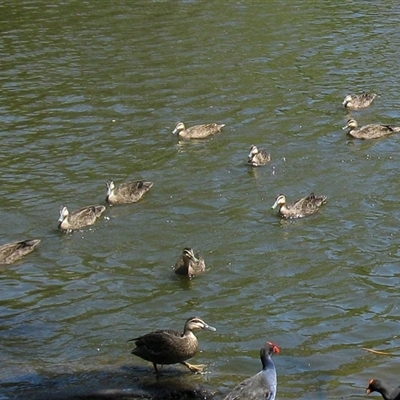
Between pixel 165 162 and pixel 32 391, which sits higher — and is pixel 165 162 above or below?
below

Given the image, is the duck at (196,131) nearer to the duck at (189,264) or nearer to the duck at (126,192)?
the duck at (126,192)

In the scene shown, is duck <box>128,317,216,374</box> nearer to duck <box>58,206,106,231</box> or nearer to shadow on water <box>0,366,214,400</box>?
shadow on water <box>0,366,214,400</box>

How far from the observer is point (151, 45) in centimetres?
2747

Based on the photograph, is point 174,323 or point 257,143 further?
point 257,143

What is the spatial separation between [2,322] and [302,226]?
5.37 m

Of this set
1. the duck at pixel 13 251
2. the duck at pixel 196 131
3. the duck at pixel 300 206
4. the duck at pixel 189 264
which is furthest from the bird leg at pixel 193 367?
the duck at pixel 196 131

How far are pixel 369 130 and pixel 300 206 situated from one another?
4194 millimetres

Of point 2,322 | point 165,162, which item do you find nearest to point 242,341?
point 2,322

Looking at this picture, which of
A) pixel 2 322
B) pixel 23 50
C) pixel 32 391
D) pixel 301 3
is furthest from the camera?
pixel 301 3

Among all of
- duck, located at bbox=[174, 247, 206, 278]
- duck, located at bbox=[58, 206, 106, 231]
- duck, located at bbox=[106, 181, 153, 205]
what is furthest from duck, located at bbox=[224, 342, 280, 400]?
duck, located at bbox=[106, 181, 153, 205]

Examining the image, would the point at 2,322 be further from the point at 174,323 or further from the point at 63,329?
the point at 174,323

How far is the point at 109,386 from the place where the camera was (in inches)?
427

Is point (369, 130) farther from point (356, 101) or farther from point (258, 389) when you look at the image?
point (258, 389)

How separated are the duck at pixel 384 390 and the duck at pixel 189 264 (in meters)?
4.42
